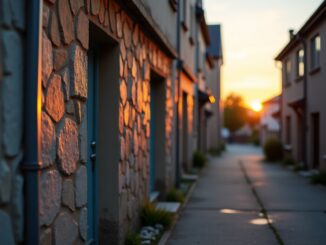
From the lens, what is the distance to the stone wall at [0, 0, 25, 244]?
8.71ft

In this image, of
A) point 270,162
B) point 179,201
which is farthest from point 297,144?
point 179,201

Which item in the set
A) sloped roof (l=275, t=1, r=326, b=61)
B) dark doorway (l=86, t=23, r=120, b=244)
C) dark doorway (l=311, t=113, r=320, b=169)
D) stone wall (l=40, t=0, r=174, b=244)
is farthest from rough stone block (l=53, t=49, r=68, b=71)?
dark doorway (l=311, t=113, r=320, b=169)

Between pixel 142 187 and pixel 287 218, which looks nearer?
pixel 142 187

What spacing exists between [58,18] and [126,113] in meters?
2.51

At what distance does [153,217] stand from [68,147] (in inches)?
137

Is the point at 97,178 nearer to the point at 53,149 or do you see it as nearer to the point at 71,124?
the point at 71,124

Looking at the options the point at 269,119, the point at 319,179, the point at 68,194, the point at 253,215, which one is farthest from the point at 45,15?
the point at 269,119

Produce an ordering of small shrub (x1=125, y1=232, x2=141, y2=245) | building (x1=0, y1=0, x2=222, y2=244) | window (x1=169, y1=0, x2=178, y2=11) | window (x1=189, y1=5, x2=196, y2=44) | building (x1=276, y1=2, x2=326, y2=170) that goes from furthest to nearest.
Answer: window (x1=189, y1=5, x2=196, y2=44) → building (x1=276, y1=2, x2=326, y2=170) → window (x1=169, y1=0, x2=178, y2=11) → small shrub (x1=125, y1=232, x2=141, y2=245) → building (x1=0, y1=0, x2=222, y2=244)

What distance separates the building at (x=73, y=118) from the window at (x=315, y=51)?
8.57 meters

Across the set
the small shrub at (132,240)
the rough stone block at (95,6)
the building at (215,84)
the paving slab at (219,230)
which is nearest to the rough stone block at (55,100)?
the rough stone block at (95,6)

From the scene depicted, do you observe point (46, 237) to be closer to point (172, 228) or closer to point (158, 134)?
point (172, 228)

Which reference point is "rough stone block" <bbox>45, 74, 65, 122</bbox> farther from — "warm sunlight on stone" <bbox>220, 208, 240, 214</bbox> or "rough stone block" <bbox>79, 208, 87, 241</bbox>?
"warm sunlight on stone" <bbox>220, 208, 240, 214</bbox>

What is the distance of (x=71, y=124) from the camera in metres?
3.83

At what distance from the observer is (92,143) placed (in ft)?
17.4
